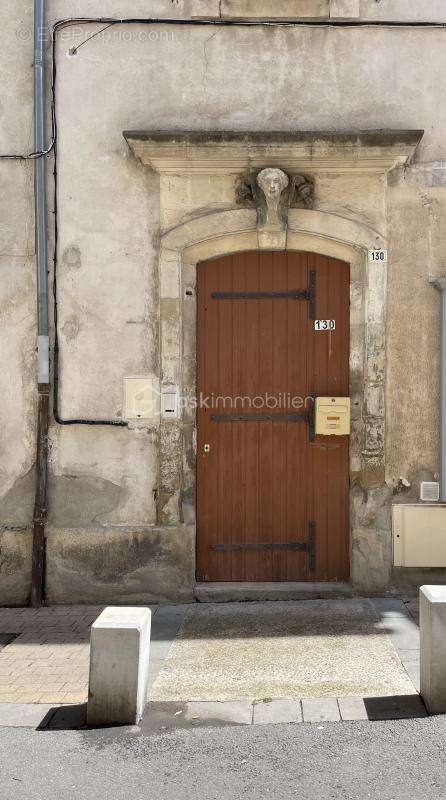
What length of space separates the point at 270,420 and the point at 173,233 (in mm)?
1760

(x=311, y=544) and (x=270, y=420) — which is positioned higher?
(x=270, y=420)

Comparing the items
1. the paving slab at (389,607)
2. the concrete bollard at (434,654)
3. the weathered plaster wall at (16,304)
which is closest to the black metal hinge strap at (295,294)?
the weathered plaster wall at (16,304)

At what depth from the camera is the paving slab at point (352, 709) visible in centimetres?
404

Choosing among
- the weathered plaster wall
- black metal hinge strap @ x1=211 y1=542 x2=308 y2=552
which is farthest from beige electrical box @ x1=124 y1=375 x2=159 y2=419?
black metal hinge strap @ x1=211 y1=542 x2=308 y2=552

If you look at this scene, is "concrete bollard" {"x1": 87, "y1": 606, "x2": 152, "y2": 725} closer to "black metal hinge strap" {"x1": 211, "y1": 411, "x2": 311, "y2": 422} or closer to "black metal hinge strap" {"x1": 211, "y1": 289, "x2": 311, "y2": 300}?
"black metal hinge strap" {"x1": 211, "y1": 411, "x2": 311, "y2": 422}

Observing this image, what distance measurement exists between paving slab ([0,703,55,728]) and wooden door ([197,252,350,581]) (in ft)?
7.85

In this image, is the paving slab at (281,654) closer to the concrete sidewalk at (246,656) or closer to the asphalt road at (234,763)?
the concrete sidewalk at (246,656)

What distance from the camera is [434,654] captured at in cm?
401

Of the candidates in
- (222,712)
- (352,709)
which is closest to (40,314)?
(222,712)

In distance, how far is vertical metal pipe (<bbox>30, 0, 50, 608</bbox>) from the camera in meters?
6.26

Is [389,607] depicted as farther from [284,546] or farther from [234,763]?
[234,763]

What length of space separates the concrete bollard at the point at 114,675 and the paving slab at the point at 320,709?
3.01 ft

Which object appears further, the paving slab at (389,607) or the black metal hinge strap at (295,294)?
the black metal hinge strap at (295,294)

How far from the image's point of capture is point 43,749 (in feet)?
12.4
